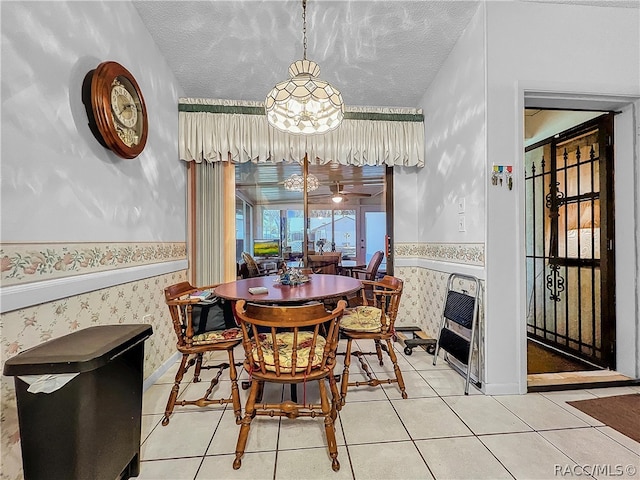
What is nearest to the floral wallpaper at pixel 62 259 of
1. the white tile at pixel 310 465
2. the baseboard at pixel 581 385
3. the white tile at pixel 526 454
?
the white tile at pixel 310 465

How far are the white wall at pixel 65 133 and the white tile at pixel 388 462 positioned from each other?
194 cm

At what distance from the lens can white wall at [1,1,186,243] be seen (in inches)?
52.1

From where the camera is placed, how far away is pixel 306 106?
2.34m

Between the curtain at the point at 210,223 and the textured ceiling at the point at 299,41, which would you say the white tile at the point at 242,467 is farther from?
the textured ceiling at the point at 299,41

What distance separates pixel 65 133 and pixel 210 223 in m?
1.89

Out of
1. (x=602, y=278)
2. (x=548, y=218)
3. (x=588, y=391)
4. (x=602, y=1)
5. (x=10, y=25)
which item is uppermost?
(x=602, y=1)

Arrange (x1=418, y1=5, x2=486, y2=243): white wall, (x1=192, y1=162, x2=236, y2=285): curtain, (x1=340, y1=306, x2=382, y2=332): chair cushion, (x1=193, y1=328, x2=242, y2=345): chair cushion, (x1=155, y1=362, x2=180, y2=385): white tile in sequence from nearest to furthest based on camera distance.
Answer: (x1=193, y1=328, x2=242, y2=345): chair cushion < (x1=340, y1=306, x2=382, y2=332): chair cushion < (x1=418, y1=5, x2=486, y2=243): white wall < (x1=155, y1=362, x2=180, y2=385): white tile < (x1=192, y1=162, x2=236, y2=285): curtain

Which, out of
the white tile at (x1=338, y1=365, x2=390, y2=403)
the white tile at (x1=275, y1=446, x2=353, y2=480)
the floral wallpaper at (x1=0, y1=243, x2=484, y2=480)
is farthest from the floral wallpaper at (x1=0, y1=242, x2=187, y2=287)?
the white tile at (x1=338, y1=365, x2=390, y2=403)

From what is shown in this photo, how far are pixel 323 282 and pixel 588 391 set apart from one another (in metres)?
2.21

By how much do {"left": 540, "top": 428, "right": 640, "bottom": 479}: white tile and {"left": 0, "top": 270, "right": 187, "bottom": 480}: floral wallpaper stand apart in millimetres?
2706

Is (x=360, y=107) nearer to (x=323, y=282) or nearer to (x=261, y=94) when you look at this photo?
(x=261, y=94)

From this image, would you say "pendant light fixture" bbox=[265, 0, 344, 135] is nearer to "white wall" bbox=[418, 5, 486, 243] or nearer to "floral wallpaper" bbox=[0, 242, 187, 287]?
"white wall" bbox=[418, 5, 486, 243]

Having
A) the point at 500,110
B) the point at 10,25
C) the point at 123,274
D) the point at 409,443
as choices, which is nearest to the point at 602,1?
the point at 500,110

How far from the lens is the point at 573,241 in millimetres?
2988
